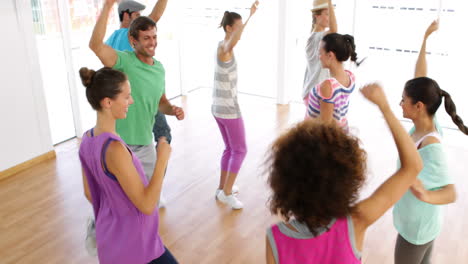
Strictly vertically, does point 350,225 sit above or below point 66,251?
above

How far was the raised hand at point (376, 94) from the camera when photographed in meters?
1.28

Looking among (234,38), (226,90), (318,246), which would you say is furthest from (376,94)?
(226,90)

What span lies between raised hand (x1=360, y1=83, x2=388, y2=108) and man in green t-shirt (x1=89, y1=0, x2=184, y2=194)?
4.96ft

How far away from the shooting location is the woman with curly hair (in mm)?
1190

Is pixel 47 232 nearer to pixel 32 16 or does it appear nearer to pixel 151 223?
pixel 151 223

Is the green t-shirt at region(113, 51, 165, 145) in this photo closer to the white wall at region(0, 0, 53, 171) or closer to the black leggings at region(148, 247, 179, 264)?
the black leggings at region(148, 247, 179, 264)

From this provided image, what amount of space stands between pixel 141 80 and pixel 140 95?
9 centimetres

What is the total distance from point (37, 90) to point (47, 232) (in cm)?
176

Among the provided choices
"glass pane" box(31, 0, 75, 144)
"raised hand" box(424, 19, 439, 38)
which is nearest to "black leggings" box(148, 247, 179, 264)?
"raised hand" box(424, 19, 439, 38)

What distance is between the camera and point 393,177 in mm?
1314

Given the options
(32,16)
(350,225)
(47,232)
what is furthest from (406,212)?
(32,16)

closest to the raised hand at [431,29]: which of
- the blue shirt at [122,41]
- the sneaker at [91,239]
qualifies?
the blue shirt at [122,41]

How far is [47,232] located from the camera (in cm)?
342

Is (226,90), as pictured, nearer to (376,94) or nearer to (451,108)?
(451,108)
